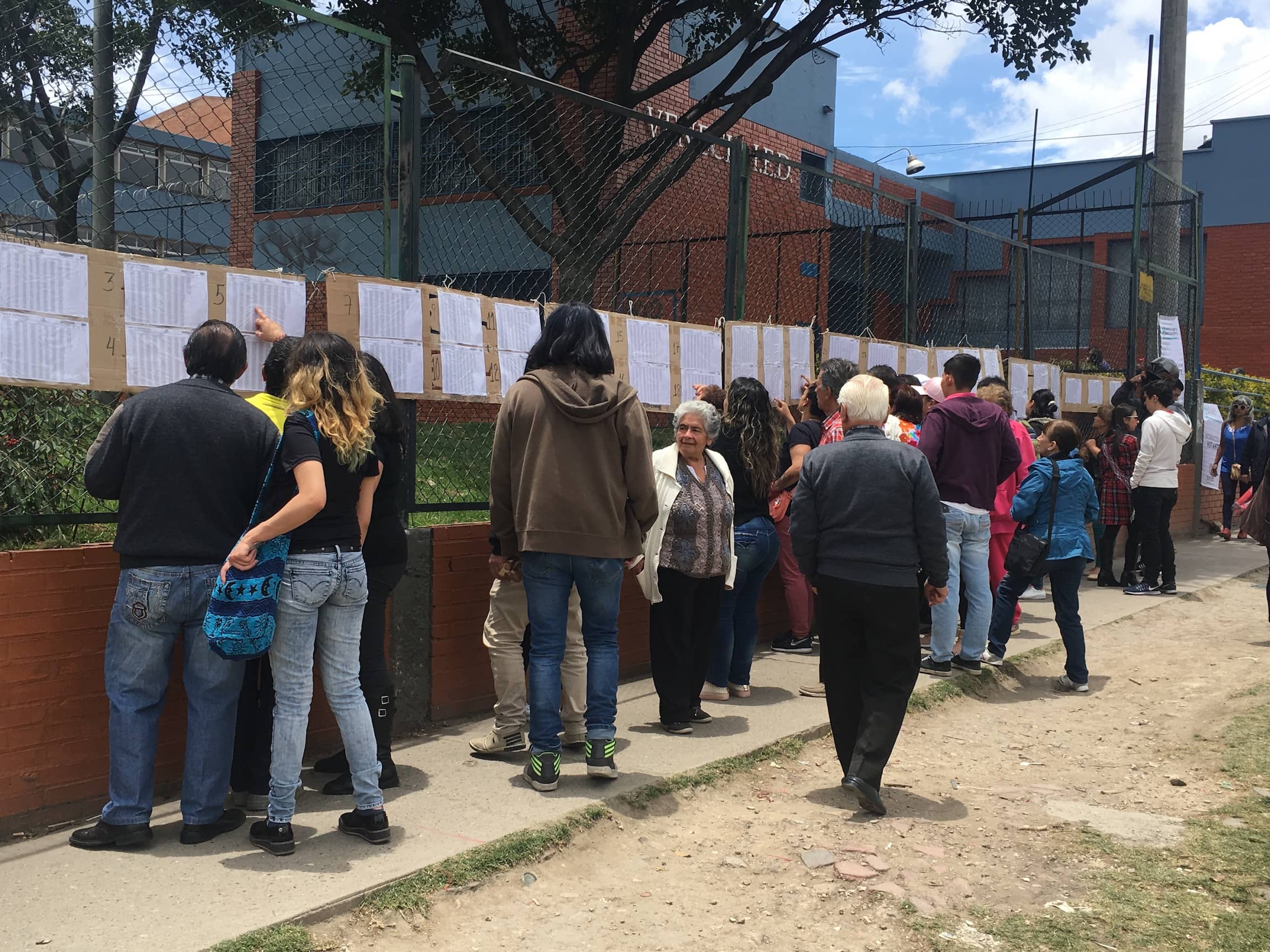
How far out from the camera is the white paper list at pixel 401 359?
5.16 metres

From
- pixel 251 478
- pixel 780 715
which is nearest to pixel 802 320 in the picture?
pixel 780 715

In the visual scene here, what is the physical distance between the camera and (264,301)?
4797mm

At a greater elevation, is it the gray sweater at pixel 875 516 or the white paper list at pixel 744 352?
the white paper list at pixel 744 352

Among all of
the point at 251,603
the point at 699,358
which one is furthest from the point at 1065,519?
the point at 251,603

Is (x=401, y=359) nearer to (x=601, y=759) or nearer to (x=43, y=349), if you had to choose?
(x=43, y=349)

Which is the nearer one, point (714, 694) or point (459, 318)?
point (459, 318)

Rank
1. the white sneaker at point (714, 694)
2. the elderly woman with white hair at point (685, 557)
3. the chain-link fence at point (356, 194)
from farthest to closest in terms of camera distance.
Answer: the white sneaker at point (714, 694) < the elderly woman with white hair at point (685, 557) < the chain-link fence at point (356, 194)

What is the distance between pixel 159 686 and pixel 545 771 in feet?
5.22

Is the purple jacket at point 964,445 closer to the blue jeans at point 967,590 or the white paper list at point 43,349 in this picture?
the blue jeans at point 967,590

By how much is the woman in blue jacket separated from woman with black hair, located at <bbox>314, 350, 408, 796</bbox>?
4325mm

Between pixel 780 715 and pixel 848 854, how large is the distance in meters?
1.75

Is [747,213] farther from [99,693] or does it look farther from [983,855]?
[99,693]

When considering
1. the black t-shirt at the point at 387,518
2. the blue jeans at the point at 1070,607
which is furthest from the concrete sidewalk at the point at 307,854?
the blue jeans at the point at 1070,607

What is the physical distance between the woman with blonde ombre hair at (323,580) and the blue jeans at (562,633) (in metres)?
0.80
